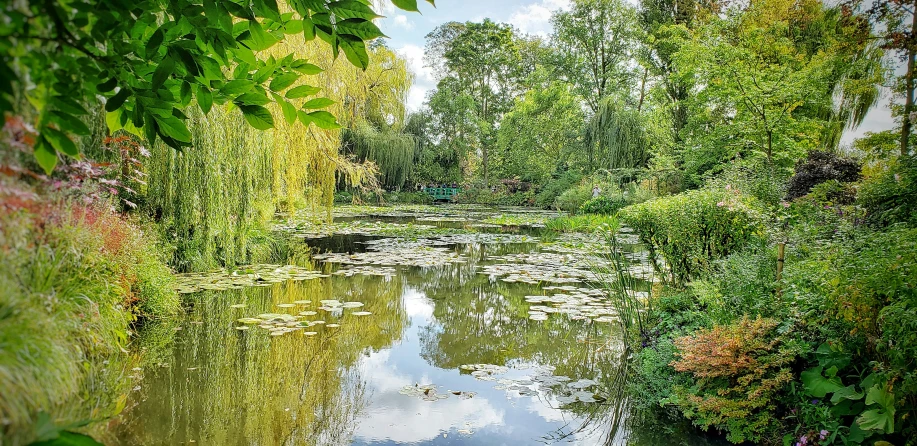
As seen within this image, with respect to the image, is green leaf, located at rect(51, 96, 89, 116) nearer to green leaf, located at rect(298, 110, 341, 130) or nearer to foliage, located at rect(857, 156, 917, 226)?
green leaf, located at rect(298, 110, 341, 130)

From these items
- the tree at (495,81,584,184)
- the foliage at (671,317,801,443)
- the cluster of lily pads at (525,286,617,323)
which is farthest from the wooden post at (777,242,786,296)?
the tree at (495,81,584,184)

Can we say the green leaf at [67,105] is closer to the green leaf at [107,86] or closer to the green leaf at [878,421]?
the green leaf at [107,86]

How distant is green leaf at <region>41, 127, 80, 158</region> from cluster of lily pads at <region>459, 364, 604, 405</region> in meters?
3.36

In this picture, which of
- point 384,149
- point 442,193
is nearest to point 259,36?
point 384,149

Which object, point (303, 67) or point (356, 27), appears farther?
point (303, 67)

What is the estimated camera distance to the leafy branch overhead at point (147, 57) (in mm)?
561

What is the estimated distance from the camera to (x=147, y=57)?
1101mm

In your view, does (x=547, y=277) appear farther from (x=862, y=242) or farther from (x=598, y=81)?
(x=598, y=81)

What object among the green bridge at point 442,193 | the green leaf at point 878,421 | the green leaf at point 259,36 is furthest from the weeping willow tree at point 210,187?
the green bridge at point 442,193

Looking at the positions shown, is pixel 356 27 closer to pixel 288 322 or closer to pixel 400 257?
pixel 288 322

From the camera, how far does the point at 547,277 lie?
738cm

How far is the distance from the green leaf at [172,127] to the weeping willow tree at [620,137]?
59.7 feet

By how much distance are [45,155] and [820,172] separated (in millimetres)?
9640

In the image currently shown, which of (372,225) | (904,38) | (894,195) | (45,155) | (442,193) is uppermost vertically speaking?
(904,38)
